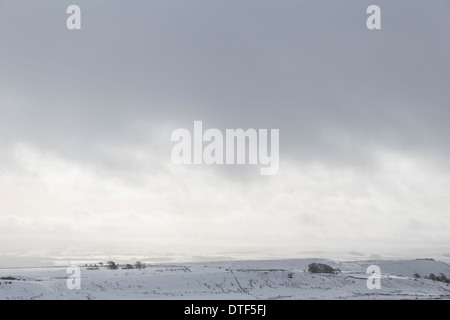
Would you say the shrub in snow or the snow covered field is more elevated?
the snow covered field

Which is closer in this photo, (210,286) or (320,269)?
(210,286)

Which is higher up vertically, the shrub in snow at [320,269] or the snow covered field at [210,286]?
the snow covered field at [210,286]

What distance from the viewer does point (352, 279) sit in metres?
88.6

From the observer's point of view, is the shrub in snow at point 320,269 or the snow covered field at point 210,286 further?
the shrub in snow at point 320,269

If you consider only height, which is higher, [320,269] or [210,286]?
[210,286]

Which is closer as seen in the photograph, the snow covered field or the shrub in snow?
the snow covered field

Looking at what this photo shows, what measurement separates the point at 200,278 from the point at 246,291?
10116 millimetres
